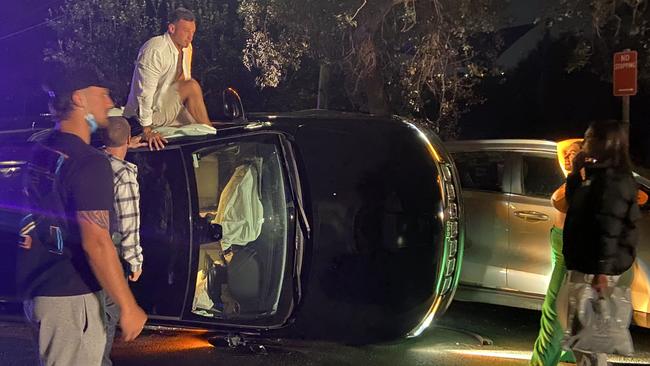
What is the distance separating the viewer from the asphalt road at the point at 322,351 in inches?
182

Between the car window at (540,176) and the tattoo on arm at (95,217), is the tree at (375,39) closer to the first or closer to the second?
the car window at (540,176)

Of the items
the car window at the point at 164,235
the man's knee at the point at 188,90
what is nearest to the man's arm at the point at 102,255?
the car window at the point at 164,235

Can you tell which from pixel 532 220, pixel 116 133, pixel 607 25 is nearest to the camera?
pixel 116 133

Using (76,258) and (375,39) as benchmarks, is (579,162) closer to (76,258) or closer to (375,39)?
(76,258)

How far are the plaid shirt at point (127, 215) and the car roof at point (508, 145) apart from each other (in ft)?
11.7

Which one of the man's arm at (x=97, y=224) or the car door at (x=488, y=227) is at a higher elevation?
the man's arm at (x=97, y=224)

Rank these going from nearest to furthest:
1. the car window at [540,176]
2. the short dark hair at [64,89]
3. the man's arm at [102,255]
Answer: the man's arm at [102,255], the short dark hair at [64,89], the car window at [540,176]

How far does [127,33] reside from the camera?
12.6m

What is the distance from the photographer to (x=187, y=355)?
4738 mm

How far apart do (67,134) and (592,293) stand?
291cm

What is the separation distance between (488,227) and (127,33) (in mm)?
9532

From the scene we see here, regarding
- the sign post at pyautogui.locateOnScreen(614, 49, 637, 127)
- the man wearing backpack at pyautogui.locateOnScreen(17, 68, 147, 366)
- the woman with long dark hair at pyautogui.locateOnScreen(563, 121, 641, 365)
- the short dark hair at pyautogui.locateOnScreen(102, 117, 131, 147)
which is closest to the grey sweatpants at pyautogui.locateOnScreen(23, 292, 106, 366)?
the man wearing backpack at pyautogui.locateOnScreen(17, 68, 147, 366)

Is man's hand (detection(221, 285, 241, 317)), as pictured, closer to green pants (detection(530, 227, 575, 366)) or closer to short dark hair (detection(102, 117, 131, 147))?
short dark hair (detection(102, 117, 131, 147))

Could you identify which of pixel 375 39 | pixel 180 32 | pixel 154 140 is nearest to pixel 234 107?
pixel 154 140
